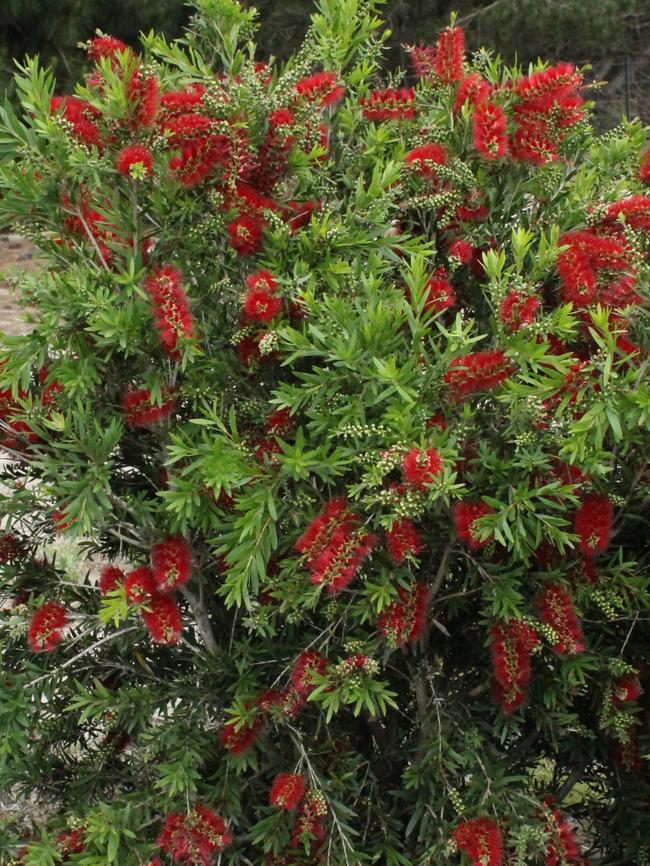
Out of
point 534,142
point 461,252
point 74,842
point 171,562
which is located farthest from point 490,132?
point 74,842

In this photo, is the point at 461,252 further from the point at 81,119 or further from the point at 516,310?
the point at 81,119

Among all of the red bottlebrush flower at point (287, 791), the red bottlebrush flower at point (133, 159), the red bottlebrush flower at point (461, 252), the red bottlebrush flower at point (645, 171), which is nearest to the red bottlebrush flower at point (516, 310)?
the red bottlebrush flower at point (461, 252)

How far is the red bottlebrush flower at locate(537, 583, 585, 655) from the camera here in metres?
2.56

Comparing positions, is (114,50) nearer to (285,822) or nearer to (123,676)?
(123,676)

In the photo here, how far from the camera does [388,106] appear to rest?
10.0 ft

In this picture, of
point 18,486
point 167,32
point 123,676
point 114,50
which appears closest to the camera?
point 114,50

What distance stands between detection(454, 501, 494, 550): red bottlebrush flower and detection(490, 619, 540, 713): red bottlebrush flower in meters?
0.28

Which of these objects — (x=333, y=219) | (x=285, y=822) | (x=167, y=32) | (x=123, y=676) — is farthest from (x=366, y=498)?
(x=167, y=32)

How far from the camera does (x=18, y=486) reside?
109 inches

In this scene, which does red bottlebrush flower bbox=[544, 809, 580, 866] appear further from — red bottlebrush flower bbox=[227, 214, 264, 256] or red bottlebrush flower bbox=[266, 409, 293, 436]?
red bottlebrush flower bbox=[227, 214, 264, 256]

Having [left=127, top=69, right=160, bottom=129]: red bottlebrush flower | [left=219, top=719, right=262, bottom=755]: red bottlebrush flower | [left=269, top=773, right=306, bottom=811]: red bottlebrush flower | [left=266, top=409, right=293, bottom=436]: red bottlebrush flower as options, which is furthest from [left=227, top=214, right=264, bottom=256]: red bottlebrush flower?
[left=269, top=773, right=306, bottom=811]: red bottlebrush flower

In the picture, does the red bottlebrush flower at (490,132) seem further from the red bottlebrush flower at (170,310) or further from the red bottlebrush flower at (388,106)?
the red bottlebrush flower at (170,310)

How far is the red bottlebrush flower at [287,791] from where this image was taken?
8.52ft

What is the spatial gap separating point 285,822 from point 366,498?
37.2 inches
